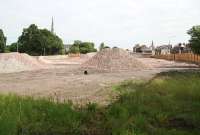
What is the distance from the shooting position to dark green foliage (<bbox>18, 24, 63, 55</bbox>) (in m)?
74.6

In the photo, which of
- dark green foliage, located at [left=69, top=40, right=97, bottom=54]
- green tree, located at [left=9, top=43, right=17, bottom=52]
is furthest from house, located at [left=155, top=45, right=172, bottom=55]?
green tree, located at [left=9, top=43, right=17, bottom=52]

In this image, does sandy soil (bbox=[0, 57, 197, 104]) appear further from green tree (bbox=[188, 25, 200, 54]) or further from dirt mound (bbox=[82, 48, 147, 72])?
green tree (bbox=[188, 25, 200, 54])

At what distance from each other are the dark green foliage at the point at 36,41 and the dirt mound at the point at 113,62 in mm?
39578

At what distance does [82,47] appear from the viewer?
325ft

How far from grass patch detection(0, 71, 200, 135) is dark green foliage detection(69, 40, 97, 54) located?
275 feet

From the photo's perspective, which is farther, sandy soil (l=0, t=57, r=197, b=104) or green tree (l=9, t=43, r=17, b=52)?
green tree (l=9, t=43, r=17, b=52)

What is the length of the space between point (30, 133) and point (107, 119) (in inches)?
80.6

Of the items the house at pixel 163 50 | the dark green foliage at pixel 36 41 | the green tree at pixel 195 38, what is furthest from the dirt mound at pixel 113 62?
the house at pixel 163 50

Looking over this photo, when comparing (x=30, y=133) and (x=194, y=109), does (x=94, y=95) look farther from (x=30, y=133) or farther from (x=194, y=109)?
(x=30, y=133)

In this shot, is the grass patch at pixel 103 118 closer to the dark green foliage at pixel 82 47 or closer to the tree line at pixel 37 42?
the tree line at pixel 37 42

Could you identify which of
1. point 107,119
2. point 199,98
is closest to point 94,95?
point 199,98

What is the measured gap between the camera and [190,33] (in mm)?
43219

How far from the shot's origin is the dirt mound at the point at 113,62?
109 ft

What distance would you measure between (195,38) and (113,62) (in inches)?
521
